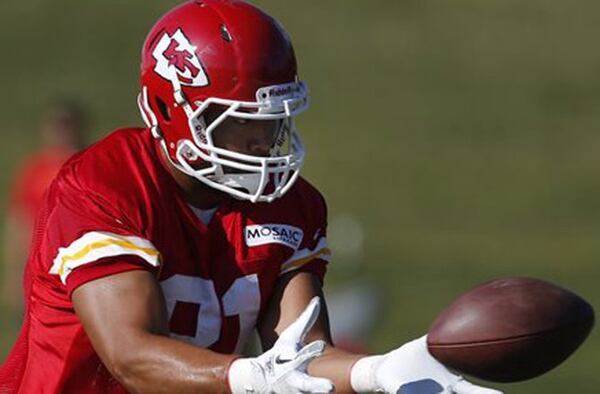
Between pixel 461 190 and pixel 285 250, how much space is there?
39.1 ft

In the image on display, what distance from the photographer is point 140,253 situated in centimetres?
447

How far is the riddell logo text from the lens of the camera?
4828 mm

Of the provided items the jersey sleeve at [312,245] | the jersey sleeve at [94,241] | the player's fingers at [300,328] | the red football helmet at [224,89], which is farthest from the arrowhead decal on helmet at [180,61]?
the player's fingers at [300,328]

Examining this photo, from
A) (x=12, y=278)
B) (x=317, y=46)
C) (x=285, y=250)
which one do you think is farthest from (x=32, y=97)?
(x=285, y=250)

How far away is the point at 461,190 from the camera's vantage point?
16703mm

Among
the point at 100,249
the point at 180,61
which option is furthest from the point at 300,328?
the point at 180,61

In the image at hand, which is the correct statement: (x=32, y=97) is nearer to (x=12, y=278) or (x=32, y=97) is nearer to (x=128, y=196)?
(x=12, y=278)

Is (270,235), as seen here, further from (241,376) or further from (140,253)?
(241,376)

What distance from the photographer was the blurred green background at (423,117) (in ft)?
47.6

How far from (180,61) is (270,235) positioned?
0.53 meters

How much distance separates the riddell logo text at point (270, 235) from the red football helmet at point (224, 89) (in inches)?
5.0

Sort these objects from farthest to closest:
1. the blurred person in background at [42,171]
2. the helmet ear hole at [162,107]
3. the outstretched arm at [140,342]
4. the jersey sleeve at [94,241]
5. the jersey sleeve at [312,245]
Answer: the blurred person in background at [42,171] < the jersey sleeve at [312,245] < the helmet ear hole at [162,107] < the jersey sleeve at [94,241] < the outstretched arm at [140,342]

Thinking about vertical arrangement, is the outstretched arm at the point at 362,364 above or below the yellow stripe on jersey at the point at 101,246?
below

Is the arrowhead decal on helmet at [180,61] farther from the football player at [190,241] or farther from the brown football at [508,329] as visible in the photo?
the brown football at [508,329]
